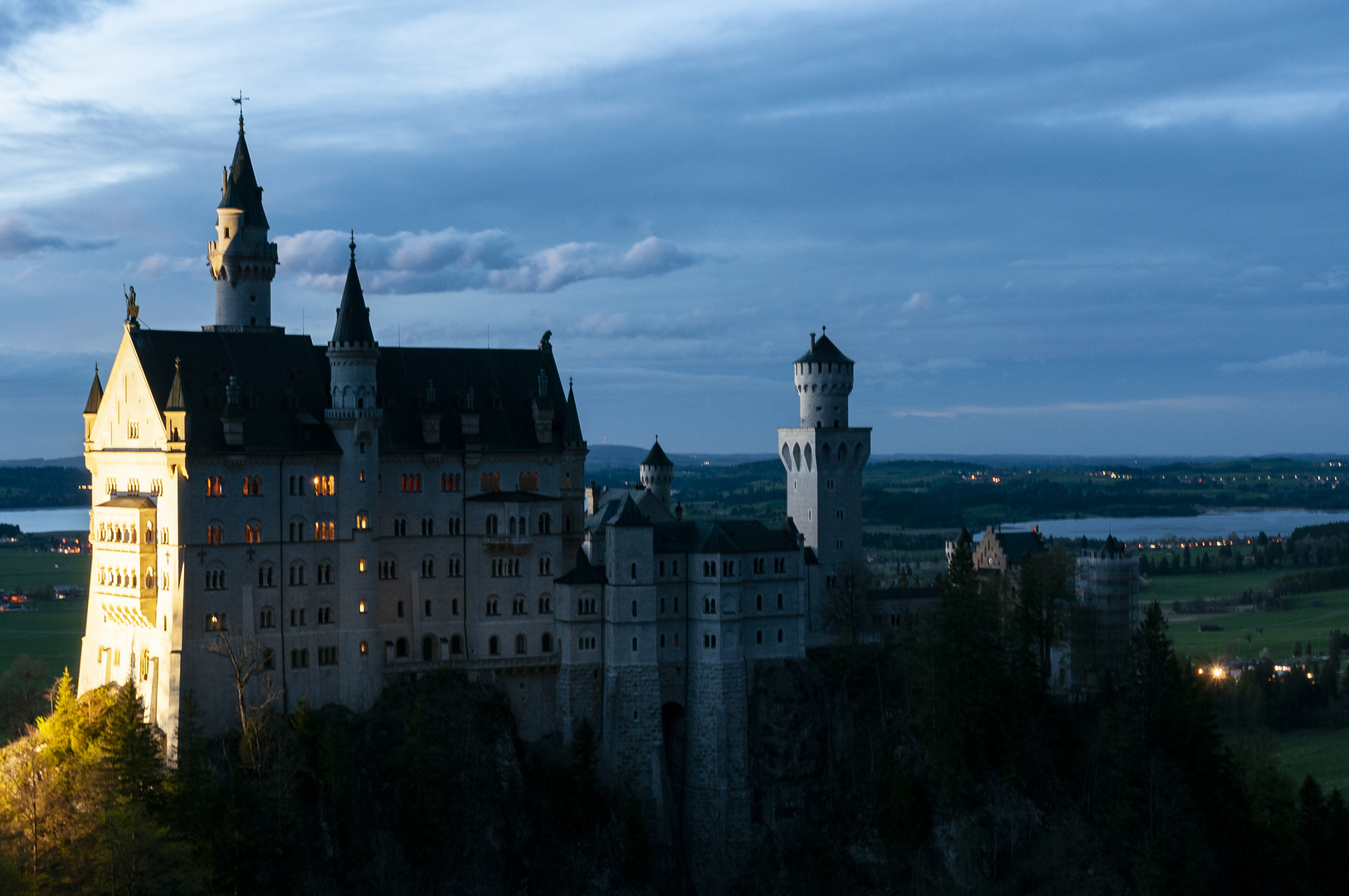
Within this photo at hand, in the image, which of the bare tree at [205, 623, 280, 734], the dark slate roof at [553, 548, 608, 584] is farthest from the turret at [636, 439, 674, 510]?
the bare tree at [205, 623, 280, 734]

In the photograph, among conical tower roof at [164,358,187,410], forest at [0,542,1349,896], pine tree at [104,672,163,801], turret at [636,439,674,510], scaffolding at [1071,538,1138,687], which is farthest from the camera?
turret at [636,439,674,510]

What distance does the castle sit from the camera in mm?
82938

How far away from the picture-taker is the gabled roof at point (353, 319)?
283 ft

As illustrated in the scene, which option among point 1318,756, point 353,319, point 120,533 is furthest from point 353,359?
point 1318,756

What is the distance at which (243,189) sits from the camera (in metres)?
95.9

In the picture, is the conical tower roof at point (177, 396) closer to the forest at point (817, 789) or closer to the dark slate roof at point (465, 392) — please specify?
the dark slate roof at point (465, 392)

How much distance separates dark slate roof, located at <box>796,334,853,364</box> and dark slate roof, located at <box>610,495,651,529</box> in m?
20.3

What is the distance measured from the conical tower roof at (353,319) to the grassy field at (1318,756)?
84.9m

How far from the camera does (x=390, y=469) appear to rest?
88.9 meters

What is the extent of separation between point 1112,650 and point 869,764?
20152 millimetres

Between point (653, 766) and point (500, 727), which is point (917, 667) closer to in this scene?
point (653, 766)

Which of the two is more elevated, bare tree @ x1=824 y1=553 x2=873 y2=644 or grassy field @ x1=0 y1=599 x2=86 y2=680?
bare tree @ x1=824 y1=553 x2=873 y2=644

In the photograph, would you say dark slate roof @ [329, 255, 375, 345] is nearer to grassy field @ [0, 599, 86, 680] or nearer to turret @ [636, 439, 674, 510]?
turret @ [636, 439, 674, 510]

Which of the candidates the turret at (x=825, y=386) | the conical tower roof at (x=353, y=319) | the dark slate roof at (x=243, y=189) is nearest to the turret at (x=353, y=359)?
the conical tower roof at (x=353, y=319)
